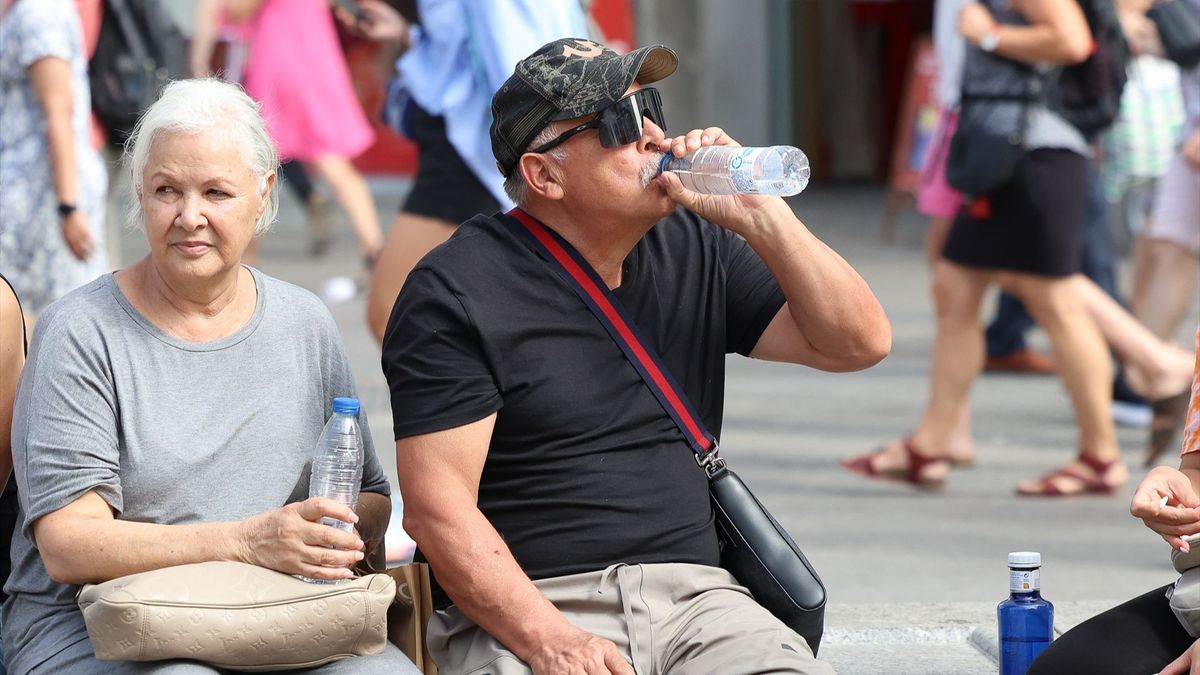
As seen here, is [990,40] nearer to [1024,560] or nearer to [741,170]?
[1024,560]

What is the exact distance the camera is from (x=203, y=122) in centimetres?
311

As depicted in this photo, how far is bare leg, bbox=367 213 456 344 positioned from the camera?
5.25 metres

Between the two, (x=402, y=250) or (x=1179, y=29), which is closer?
(x=402, y=250)

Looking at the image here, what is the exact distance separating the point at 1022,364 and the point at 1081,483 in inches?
91.9

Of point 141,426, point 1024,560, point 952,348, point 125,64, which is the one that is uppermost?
point 125,64

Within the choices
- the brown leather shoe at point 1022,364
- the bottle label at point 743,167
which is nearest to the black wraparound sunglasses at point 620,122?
the bottle label at point 743,167

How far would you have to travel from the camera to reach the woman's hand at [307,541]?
2887mm

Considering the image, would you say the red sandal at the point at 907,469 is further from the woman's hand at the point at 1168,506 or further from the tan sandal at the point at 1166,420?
the woman's hand at the point at 1168,506

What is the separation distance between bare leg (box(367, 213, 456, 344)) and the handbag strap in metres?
2.02

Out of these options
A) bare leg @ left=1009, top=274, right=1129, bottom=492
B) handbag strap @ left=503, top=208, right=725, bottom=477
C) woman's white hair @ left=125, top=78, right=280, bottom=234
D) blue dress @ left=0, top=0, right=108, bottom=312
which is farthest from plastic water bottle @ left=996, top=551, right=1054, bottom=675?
blue dress @ left=0, top=0, right=108, bottom=312

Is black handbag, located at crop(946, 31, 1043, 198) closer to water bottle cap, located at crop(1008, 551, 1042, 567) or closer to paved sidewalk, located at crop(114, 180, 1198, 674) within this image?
paved sidewalk, located at crop(114, 180, 1198, 674)

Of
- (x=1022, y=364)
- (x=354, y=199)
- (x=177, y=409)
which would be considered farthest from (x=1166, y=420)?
(x=354, y=199)

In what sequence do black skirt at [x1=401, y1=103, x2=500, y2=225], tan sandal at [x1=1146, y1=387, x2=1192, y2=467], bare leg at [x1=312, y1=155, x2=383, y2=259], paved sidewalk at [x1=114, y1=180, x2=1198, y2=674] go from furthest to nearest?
bare leg at [x1=312, y1=155, x2=383, y2=259] < tan sandal at [x1=1146, y1=387, x2=1192, y2=467] < black skirt at [x1=401, y1=103, x2=500, y2=225] < paved sidewalk at [x1=114, y1=180, x2=1198, y2=674]

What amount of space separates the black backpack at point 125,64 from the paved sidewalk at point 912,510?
5.00 feet
